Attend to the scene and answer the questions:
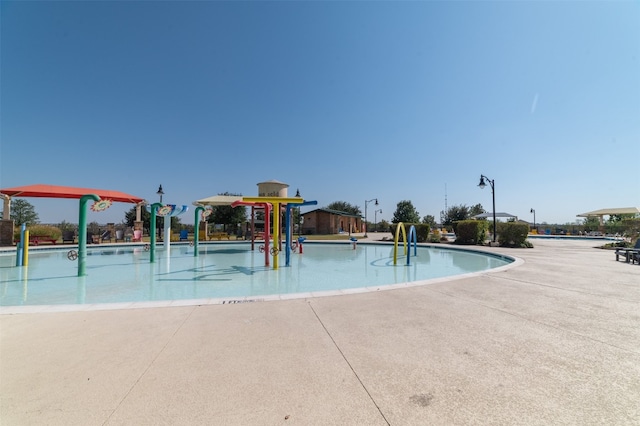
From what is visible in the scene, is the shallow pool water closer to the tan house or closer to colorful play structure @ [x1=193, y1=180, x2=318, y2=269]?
colorful play structure @ [x1=193, y1=180, x2=318, y2=269]

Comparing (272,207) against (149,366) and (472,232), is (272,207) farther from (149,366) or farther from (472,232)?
(149,366)

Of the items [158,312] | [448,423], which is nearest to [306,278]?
[158,312]

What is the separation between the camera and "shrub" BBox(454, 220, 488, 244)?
74.9 ft

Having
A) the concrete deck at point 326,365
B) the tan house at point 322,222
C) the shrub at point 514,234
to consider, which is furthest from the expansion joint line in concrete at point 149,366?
the tan house at point 322,222

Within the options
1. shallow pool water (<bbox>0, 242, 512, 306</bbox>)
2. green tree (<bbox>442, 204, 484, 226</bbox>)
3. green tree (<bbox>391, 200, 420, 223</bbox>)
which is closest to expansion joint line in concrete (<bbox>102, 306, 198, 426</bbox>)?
shallow pool water (<bbox>0, 242, 512, 306</bbox>)

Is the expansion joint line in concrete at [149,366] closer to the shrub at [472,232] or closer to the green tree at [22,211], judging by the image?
the shrub at [472,232]

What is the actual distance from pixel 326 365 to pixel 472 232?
2355cm

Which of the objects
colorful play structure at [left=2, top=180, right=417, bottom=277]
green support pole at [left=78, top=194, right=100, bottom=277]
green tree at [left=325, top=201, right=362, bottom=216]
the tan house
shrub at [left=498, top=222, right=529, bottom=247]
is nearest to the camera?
green support pole at [left=78, top=194, right=100, bottom=277]

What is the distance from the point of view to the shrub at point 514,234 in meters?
20.1

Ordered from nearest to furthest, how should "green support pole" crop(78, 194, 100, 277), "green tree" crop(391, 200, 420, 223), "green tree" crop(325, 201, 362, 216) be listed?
"green support pole" crop(78, 194, 100, 277)
"green tree" crop(391, 200, 420, 223)
"green tree" crop(325, 201, 362, 216)

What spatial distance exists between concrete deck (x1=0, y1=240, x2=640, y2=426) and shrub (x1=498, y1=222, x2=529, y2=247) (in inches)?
664

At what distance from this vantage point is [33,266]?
1240cm

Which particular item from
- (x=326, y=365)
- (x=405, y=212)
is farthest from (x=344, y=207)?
(x=326, y=365)

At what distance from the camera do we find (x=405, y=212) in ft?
177
